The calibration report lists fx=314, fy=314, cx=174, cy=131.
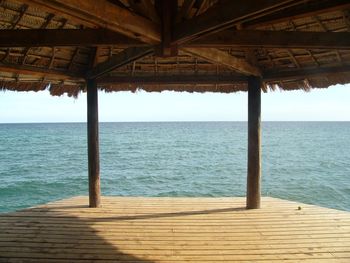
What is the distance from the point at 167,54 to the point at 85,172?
19.3 metres

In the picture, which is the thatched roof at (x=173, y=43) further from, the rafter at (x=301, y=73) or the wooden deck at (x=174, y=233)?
the wooden deck at (x=174, y=233)

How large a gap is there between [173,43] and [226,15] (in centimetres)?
77

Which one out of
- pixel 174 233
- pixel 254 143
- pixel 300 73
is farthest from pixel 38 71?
pixel 300 73

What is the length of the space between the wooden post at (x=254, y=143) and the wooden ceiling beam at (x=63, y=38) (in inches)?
A: 117

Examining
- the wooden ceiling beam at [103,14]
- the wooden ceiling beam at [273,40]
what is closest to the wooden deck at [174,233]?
the wooden ceiling beam at [273,40]

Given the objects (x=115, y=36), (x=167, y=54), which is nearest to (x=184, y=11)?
(x=167, y=54)

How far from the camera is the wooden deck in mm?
3742

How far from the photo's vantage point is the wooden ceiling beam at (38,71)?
463cm

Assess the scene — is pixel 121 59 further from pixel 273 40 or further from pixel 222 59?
pixel 273 40

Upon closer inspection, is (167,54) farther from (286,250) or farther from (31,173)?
(31,173)

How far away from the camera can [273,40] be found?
321 centimetres

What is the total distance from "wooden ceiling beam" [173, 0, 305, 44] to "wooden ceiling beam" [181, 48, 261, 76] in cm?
55

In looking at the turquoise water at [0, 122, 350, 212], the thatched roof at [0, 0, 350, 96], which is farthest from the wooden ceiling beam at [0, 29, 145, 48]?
the turquoise water at [0, 122, 350, 212]

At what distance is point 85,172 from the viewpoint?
21.2 metres
